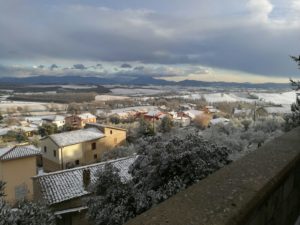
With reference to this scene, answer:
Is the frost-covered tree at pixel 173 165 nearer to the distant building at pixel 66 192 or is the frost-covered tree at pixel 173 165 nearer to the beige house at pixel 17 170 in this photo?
the distant building at pixel 66 192

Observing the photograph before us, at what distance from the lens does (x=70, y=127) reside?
46812 mm

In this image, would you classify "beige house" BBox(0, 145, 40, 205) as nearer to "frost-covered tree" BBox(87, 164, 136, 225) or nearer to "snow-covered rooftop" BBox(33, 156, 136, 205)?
"snow-covered rooftop" BBox(33, 156, 136, 205)

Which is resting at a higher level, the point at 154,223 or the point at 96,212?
the point at 154,223

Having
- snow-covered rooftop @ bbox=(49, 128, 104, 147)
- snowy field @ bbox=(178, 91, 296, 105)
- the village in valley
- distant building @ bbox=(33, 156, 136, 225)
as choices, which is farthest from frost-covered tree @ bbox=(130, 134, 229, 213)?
snowy field @ bbox=(178, 91, 296, 105)

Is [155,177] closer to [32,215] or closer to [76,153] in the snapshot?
[32,215]

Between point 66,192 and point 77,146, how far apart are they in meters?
17.9

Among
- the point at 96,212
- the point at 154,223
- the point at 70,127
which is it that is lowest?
the point at 70,127

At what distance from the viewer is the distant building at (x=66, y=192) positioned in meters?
13.6

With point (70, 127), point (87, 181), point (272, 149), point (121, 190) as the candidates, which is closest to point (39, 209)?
point (121, 190)

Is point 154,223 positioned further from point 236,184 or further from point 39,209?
point 39,209

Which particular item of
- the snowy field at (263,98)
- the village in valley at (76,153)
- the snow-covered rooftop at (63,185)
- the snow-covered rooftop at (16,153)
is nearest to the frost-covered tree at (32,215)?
the village in valley at (76,153)

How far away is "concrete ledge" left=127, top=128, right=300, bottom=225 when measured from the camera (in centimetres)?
145

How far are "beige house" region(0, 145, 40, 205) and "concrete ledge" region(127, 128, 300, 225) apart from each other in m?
20.9

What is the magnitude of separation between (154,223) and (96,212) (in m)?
6.58
